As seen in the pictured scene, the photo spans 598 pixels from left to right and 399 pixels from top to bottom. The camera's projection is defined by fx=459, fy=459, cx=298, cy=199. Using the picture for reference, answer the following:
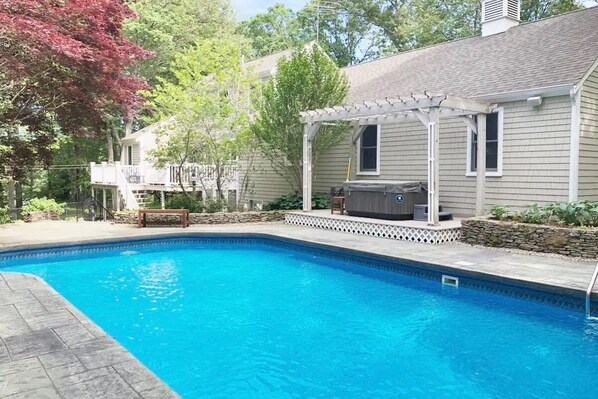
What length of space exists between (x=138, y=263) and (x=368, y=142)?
7.22 meters

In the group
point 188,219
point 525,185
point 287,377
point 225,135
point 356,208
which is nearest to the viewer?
point 287,377

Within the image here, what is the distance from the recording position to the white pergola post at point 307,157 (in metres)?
11.9

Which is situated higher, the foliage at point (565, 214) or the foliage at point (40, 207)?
the foliage at point (565, 214)

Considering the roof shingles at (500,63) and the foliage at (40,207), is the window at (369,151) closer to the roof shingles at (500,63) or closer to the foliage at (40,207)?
the roof shingles at (500,63)

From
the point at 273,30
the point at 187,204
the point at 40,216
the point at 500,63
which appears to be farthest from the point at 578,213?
the point at 273,30

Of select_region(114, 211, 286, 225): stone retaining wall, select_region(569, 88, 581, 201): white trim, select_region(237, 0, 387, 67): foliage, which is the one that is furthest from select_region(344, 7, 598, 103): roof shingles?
select_region(237, 0, 387, 67): foliage

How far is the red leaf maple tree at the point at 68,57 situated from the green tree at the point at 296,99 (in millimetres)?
3294

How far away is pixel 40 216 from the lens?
13750mm

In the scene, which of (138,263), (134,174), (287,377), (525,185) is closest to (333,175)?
(525,185)

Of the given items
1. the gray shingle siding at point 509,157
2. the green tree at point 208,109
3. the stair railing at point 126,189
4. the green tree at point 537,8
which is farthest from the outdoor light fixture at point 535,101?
the green tree at point 537,8

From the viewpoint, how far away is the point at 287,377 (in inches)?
159

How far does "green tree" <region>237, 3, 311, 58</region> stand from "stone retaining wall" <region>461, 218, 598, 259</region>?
91.3ft

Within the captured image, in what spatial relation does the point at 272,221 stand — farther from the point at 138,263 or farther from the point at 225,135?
the point at 138,263

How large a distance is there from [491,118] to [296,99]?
4.86 m
